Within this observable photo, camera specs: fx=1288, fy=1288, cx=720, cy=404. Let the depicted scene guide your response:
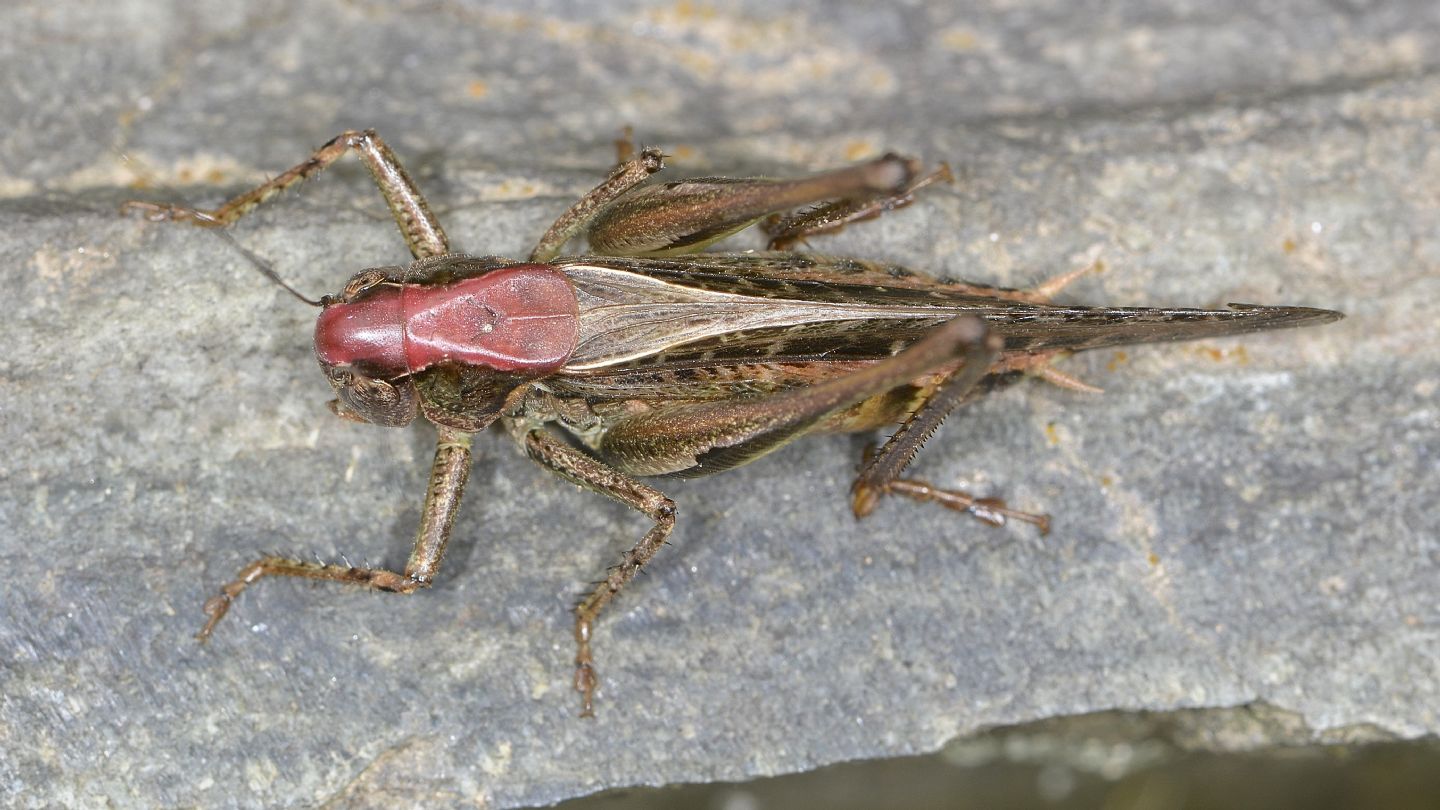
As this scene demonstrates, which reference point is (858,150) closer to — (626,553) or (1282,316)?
(1282,316)

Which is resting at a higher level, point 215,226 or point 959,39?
point 959,39

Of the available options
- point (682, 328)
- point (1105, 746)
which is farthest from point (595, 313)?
point (1105, 746)

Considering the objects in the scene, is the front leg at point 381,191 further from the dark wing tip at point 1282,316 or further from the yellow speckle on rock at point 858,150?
the dark wing tip at point 1282,316

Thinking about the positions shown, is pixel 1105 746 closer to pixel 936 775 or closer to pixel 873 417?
pixel 936 775

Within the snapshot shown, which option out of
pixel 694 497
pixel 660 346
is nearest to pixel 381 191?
pixel 660 346

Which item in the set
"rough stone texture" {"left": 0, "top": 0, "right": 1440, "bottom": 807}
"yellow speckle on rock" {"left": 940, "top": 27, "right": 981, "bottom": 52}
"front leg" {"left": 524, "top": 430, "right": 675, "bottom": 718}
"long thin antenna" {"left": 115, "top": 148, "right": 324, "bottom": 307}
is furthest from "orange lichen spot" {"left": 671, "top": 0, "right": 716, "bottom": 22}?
"front leg" {"left": 524, "top": 430, "right": 675, "bottom": 718}

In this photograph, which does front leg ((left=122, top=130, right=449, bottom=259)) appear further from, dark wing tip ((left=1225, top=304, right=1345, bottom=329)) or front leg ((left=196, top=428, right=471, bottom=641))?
dark wing tip ((left=1225, top=304, right=1345, bottom=329))
